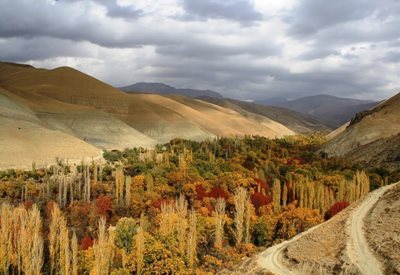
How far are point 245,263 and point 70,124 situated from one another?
399 feet

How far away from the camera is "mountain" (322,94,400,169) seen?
102438 mm

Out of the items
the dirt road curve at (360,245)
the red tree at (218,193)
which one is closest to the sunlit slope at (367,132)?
the red tree at (218,193)

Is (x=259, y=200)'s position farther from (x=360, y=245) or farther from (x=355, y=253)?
(x=355, y=253)

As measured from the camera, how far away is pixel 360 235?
44.8 meters

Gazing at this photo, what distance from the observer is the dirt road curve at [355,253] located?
38781 millimetres

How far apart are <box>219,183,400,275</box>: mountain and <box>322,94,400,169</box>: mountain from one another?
53.0 metres

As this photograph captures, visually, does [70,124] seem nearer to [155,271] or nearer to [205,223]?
[205,223]

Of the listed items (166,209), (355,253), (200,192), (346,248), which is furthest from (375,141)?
(355,253)

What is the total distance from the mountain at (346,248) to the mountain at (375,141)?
2085 inches

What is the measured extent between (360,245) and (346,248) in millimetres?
1420

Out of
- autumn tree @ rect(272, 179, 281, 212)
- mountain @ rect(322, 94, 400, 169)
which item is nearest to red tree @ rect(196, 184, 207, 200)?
autumn tree @ rect(272, 179, 281, 212)

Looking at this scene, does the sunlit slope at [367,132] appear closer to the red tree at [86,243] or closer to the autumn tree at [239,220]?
the autumn tree at [239,220]

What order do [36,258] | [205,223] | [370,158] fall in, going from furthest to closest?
[370,158] < [205,223] < [36,258]

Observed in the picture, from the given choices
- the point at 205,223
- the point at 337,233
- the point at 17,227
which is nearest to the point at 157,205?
the point at 205,223
